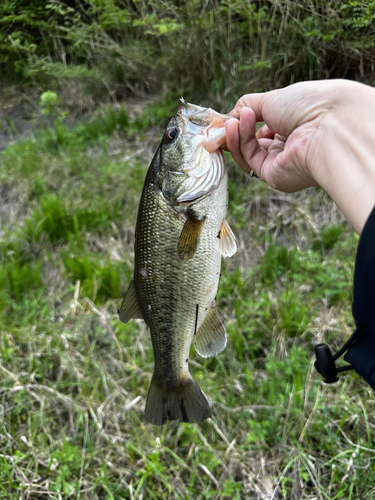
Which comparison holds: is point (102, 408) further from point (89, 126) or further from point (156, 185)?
point (89, 126)

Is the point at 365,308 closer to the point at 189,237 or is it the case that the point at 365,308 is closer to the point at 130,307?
the point at 189,237

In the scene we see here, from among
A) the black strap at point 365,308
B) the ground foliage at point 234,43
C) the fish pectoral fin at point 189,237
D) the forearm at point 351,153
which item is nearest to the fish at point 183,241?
the fish pectoral fin at point 189,237

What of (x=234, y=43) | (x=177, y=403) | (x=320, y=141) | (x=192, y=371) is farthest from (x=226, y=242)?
(x=234, y=43)

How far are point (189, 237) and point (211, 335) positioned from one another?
1.57 feet

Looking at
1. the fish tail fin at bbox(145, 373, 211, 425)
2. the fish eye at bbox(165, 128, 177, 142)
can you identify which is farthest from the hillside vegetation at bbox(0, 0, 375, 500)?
the fish eye at bbox(165, 128, 177, 142)

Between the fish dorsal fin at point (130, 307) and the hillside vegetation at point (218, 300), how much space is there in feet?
3.47

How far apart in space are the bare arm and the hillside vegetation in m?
1.30

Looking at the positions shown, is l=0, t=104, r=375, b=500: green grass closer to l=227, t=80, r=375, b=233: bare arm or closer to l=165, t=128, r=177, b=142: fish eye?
l=227, t=80, r=375, b=233: bare arm

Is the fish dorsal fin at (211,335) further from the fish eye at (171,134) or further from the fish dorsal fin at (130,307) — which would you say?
the fish eye at (171,134)

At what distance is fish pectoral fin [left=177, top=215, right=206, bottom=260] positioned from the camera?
1407 mm

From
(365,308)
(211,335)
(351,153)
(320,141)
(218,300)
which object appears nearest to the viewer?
(365,308)

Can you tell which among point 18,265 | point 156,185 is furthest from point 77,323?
point 156,185

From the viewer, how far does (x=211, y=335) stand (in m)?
1.60

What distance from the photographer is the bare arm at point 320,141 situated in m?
1.21
